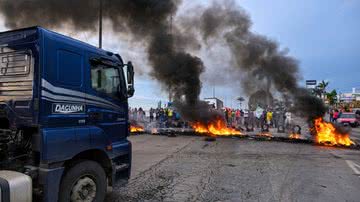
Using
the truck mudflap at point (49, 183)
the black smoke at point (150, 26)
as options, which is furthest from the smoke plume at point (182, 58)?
the truck mudflap at point (49, 183)

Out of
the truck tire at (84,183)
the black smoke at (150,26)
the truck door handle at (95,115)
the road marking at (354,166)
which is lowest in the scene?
the road marking at (354,166)

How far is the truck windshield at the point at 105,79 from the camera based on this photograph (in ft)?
15.4

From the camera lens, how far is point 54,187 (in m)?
3.79

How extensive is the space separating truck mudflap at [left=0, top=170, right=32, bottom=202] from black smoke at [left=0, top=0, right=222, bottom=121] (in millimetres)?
8406

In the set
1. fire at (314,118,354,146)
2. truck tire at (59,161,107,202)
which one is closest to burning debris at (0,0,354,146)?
fire at (314,118,354,146)

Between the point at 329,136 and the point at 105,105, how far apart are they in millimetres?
13147

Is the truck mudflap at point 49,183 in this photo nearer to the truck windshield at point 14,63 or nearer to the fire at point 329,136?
the truck windshield at point 14,63

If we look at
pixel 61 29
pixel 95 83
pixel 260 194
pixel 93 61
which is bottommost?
pixel 260 194

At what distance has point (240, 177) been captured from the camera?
7180 millimetres

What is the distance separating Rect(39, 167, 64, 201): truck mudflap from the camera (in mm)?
3714

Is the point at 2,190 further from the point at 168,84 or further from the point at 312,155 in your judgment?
the point at 168,84

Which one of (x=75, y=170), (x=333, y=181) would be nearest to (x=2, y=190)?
(x=75, y=170)

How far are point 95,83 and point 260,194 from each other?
347 centimetres

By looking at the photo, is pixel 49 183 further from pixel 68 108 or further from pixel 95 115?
pixel 95 115
